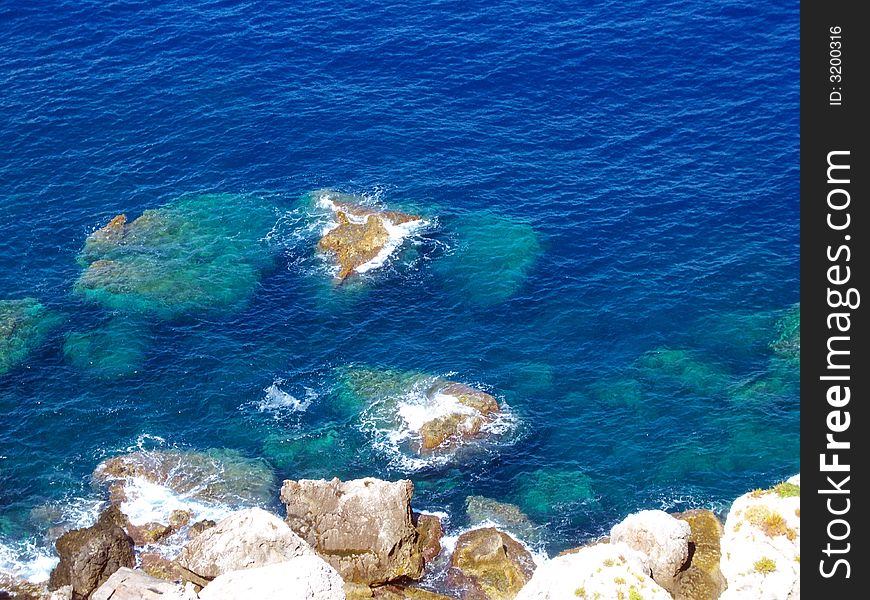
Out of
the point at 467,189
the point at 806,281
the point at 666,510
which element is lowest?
the point at 666,510

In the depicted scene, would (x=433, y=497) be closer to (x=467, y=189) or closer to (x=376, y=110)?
(x=467, y=189)

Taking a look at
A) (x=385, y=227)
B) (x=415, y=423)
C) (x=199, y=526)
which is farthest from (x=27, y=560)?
(x=385, y=227)

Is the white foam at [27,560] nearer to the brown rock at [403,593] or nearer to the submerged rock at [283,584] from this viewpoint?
the brown rock at [403,593]

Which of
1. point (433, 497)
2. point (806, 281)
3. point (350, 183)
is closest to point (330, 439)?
point (433, 497)

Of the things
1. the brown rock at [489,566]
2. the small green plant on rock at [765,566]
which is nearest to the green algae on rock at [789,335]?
the brown rock at [489,566]

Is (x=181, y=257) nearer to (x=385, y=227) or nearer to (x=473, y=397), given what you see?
(x=385, y=227)

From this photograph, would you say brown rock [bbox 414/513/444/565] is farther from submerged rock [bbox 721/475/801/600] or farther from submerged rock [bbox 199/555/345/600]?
submerged rock [bbox 721/475/801/600]
